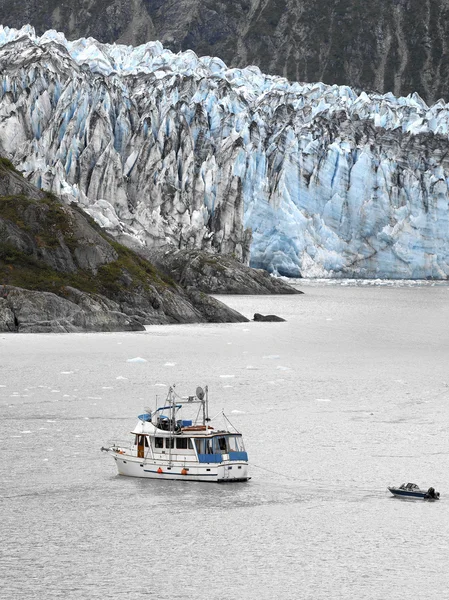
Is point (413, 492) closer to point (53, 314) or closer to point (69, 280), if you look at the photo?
point (53, 314)

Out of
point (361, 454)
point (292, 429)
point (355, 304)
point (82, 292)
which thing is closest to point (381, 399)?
point (292, 429)

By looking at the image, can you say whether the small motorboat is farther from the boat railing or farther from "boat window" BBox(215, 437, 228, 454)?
the boat railing

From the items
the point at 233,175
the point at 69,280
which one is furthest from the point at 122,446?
the point at 233,175

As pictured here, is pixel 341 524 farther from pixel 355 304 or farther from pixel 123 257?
pixel 355 304

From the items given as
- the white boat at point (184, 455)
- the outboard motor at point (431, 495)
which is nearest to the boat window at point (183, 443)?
the white boat at point (184, 455)

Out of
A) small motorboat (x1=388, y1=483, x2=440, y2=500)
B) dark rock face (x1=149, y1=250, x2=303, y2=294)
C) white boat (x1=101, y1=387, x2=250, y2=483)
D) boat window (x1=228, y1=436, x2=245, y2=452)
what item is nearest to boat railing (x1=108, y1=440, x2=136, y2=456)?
white boat (x1=101, y1=387, x2=250, y2=483)

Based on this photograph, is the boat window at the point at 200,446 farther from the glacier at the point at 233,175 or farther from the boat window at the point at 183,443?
the glacier at the point at 233,175
